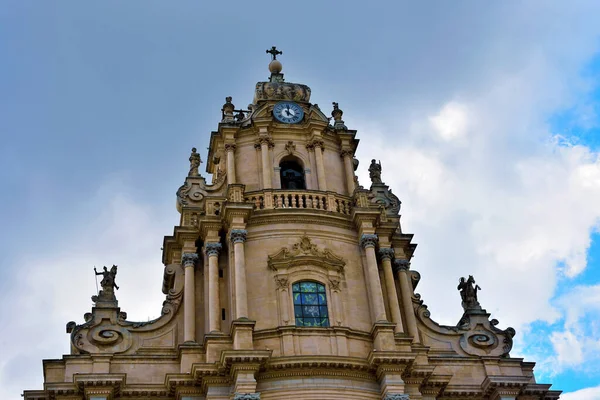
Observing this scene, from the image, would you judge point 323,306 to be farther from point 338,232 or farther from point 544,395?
point 544,395

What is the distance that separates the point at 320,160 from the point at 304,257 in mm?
4411

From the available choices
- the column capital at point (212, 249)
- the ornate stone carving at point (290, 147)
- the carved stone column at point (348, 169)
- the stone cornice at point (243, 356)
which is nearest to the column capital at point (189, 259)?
the column capital at point (212, 249)

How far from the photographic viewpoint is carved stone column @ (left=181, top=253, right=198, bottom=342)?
79.4 ft

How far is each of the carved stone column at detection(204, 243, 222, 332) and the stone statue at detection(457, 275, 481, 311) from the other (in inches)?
319

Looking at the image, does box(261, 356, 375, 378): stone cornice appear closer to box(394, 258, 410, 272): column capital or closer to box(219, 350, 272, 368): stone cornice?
box(219, 350, 272, 368): stone cornice

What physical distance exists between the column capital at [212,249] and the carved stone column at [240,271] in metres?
0.54

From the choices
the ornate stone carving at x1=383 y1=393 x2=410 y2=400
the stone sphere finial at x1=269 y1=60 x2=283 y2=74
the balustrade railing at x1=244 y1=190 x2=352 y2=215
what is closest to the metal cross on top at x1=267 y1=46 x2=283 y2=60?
the stone sphere finial at x1=269 y1=60 x2=283 y2=74

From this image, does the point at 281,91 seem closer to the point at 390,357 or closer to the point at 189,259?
the point at 189,259

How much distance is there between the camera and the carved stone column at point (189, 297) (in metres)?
24.2

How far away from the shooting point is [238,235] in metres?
25.2

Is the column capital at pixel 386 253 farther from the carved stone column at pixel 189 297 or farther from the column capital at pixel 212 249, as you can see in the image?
the carved stone column at pixel 189 297

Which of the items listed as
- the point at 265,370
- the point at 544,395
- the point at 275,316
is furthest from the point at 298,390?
the point at 544,395

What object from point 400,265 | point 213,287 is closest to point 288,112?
point 400,265

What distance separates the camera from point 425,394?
958 inches
